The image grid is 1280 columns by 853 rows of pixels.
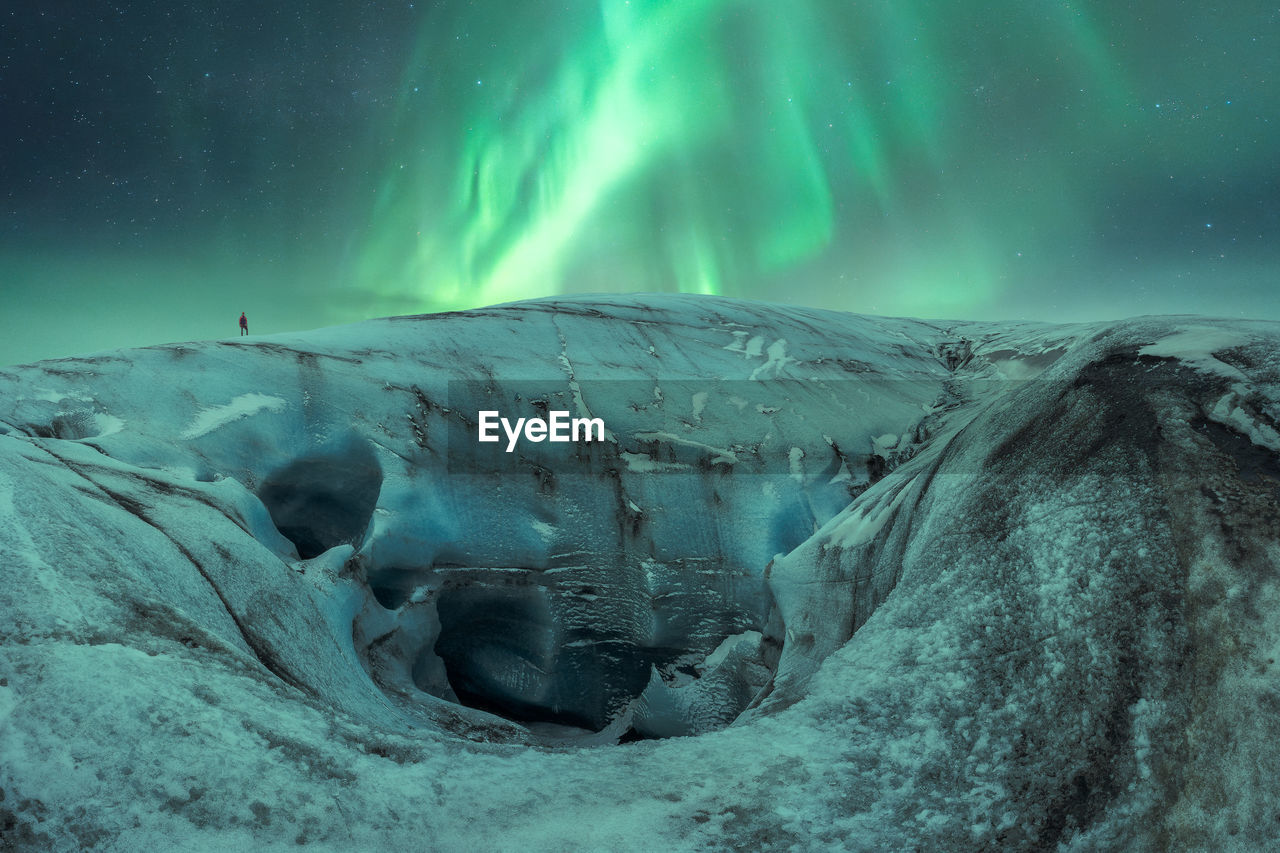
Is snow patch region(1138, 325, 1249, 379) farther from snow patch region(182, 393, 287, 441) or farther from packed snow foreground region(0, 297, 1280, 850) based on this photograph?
snow patch region(182, 393, 287, 441)

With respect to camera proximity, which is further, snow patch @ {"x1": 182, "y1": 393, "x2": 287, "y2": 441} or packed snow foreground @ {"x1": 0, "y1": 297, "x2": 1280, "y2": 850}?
snow patch @ {"x1": 182, "y1": 393, "x2": 287, "y2": 441}

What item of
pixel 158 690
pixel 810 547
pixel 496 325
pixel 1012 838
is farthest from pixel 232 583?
pixel 496 325

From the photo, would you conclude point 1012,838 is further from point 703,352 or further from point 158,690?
point 703,352

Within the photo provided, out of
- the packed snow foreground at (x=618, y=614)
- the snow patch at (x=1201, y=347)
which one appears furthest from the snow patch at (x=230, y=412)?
the snow patch at (x=1201, y=347)

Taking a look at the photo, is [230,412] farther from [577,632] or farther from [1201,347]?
[1201,347]

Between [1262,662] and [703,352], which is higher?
[703,352]

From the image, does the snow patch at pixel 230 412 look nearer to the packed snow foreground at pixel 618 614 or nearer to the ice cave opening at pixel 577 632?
the packed snow foreground at pixel 618 614

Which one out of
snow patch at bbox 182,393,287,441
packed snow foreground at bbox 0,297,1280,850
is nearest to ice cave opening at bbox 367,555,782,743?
packed snow foreground at bbox 0,297,1280,850

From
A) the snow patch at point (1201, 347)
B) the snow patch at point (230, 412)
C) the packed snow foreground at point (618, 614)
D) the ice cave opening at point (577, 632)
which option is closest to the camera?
the packed snow foreground at point (618, 614)

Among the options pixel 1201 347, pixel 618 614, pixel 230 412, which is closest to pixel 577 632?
pixel 618 614
